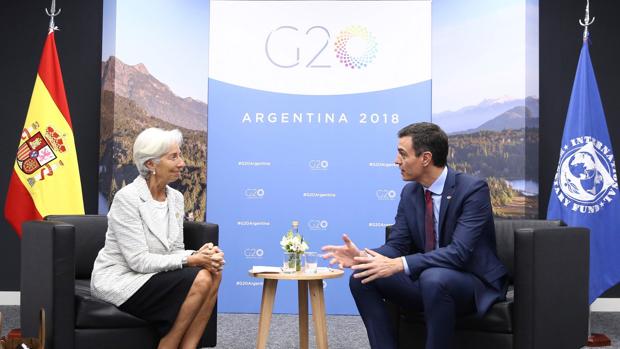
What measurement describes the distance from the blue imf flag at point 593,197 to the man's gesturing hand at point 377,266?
84.1 inches

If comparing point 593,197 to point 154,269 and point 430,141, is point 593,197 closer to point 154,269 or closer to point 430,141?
point 430,141

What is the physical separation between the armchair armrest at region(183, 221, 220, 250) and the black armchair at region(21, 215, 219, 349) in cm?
56

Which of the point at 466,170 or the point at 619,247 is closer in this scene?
the point at 619,247

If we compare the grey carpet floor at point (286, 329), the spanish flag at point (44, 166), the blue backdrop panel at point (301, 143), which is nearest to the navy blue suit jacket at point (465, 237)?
the grey carpet floor at point (286, 329)

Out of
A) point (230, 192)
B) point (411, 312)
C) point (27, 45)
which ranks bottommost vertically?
point (411, 312)

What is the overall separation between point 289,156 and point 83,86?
5.85ft

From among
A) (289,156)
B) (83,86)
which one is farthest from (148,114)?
(289,156)

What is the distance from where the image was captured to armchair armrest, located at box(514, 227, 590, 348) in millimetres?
3121

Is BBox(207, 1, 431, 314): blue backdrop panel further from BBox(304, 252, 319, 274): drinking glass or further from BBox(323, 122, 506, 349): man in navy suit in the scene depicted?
BBox(323, 122, 506, 349): man in navy suit

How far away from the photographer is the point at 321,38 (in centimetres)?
570

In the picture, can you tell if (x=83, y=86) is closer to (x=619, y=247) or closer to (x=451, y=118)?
(x=451, y=118)

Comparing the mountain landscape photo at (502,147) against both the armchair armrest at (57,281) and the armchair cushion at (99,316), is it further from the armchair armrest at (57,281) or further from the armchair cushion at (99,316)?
the armchair armrest at (57,281)

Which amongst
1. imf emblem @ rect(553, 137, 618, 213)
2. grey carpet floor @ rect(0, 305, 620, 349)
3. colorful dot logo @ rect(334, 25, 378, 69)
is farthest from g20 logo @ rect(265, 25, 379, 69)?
grey carpet floor @ rect(0, 305, 620, 349)

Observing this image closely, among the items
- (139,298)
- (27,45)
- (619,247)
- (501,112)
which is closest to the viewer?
(139,298)
